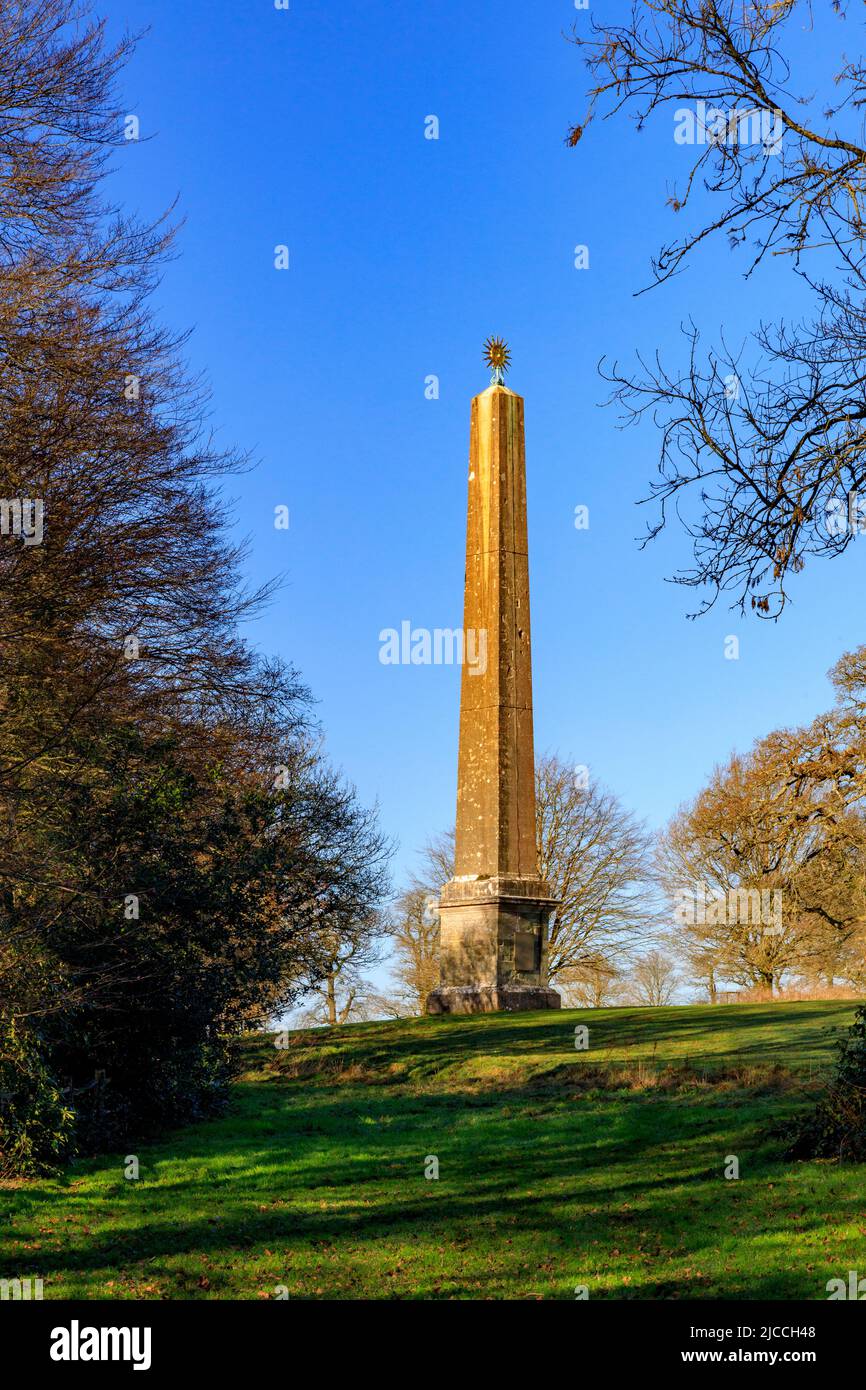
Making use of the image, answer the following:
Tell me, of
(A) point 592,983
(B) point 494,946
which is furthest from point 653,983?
(B) point 494,946

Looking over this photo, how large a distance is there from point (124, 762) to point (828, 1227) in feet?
29.6

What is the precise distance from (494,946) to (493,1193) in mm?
13125

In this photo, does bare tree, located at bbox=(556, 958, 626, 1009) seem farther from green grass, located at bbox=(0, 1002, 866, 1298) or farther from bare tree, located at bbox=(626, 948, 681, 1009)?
green grass, located at bbox=(0, 1002, 866, 1298)

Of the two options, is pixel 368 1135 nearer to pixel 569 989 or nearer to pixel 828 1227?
pixel 828 1227

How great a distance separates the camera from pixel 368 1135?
14773 millimetres

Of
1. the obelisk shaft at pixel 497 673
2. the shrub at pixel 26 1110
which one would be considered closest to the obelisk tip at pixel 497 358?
the obelisk shaft at pixel 497 673

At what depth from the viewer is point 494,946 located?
2511 cm

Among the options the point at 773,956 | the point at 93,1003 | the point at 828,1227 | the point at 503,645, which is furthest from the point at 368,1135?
the point at 773,956

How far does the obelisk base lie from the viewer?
82.0ft

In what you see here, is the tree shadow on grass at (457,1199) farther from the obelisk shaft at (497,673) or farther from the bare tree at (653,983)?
the bare tree at (653,983)

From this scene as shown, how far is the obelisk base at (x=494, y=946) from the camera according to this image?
25000 millimetres

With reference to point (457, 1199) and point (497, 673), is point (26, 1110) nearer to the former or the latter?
point (457, 1199)

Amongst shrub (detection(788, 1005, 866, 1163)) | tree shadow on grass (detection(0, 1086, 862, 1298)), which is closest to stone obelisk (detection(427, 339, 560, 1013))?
tree shadow on grass (detection(0, 1086, 862, 1298))

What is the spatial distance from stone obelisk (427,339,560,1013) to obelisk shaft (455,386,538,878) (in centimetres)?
2
